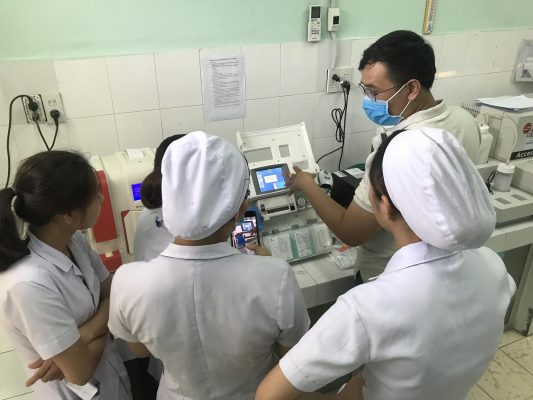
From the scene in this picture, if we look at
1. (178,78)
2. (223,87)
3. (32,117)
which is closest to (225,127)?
(223,87)

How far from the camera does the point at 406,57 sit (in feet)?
4.45

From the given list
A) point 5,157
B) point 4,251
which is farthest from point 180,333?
point 5,157

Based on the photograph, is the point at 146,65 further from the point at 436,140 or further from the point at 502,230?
the point at 502,230

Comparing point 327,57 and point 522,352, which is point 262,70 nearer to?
point 327,57

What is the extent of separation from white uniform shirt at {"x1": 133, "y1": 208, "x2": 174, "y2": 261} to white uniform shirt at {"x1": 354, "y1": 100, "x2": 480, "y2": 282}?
61 centimetres

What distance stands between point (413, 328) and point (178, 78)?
5.11ft

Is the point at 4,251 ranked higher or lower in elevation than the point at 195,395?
higher

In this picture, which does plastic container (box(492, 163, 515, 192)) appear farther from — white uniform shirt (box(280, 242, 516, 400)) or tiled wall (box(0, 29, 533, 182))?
white uniform shirt (box(280, 242, 516, 400))

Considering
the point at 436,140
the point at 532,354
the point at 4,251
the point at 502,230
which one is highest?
the point at 436,140

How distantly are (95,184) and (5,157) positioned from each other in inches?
36.3

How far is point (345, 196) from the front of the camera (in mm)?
1809

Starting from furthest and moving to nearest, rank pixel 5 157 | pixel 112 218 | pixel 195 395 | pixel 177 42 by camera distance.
Result: pixel 177 42, pixel 5 157, pixel 112 218, pixel 195 395

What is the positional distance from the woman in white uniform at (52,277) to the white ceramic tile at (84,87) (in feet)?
2.68

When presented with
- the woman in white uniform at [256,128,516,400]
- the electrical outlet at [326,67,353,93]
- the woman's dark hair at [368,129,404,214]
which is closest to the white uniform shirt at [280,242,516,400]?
the woman in white uniform at [256,128,516,400]
